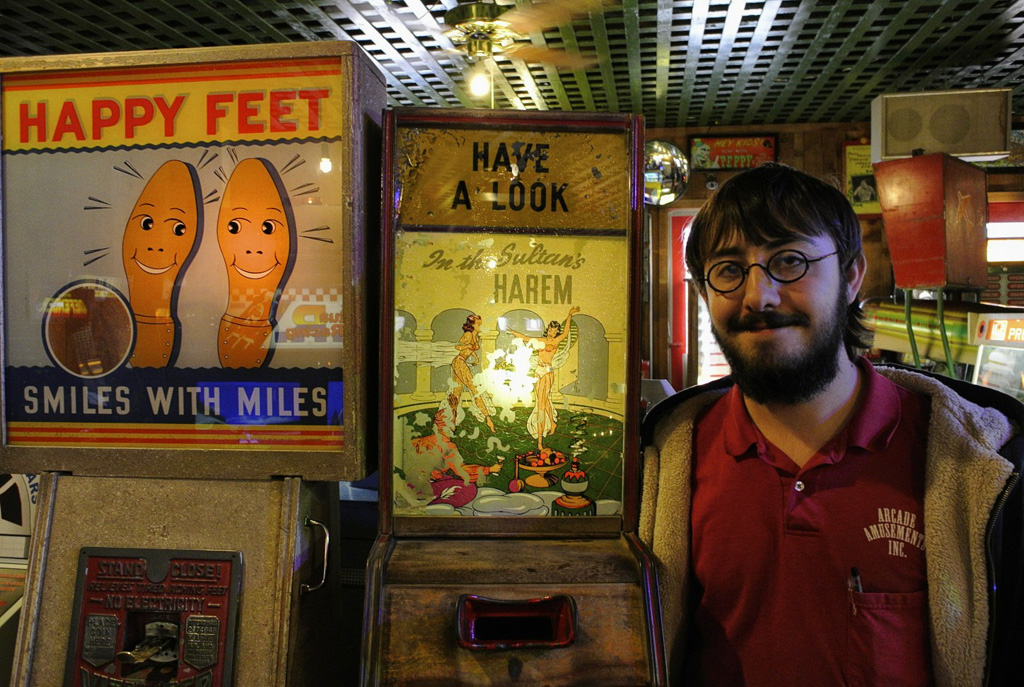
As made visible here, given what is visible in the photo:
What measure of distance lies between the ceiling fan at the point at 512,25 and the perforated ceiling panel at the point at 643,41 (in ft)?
0.37

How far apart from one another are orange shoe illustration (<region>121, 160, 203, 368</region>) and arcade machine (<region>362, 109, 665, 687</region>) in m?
0.45

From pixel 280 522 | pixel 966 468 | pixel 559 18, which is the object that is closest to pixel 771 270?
pixel 966 468

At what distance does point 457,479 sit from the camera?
5.32 ft

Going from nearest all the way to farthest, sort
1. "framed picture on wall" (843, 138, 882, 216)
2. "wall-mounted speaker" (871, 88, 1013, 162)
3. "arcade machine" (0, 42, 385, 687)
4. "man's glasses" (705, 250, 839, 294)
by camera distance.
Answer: "man's glasses" (705, 250, 839, 294), "arcade machine" (0, 42, 385, 687), "wall-mounted speaker" (871, 88, 1013, 162), "framed picture on wall" (843, 138, 882, 216)

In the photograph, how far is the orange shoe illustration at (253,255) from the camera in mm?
1576

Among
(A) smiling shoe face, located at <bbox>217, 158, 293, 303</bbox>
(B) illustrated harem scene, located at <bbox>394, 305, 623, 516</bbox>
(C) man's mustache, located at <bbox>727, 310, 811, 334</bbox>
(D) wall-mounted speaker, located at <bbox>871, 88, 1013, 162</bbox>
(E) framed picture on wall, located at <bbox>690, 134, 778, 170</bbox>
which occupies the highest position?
(E) framed picture on wall, located at <bbox>690, 134, 778, 170</bbox>

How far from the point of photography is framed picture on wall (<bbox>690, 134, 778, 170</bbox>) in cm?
561

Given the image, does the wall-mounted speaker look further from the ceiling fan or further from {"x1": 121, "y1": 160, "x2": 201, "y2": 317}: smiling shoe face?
{"x1": 121, "y1": 160, "x2": 201, "y2": 317}: smiling shoe face

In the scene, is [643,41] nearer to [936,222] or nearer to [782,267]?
[936,222]

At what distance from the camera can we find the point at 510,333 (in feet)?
5.30

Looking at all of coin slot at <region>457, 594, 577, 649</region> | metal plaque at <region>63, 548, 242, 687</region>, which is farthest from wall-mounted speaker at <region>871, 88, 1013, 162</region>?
metal plaque at <region>63, 548, 242, 687</region>

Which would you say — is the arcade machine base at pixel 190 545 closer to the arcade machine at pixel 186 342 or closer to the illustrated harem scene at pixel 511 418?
the arcade machine at pixel 186 342

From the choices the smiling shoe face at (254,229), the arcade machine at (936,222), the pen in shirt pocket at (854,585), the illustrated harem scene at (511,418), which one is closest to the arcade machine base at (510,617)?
the illustrated harem scene at (511,418)

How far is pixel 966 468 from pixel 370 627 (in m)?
1.18
